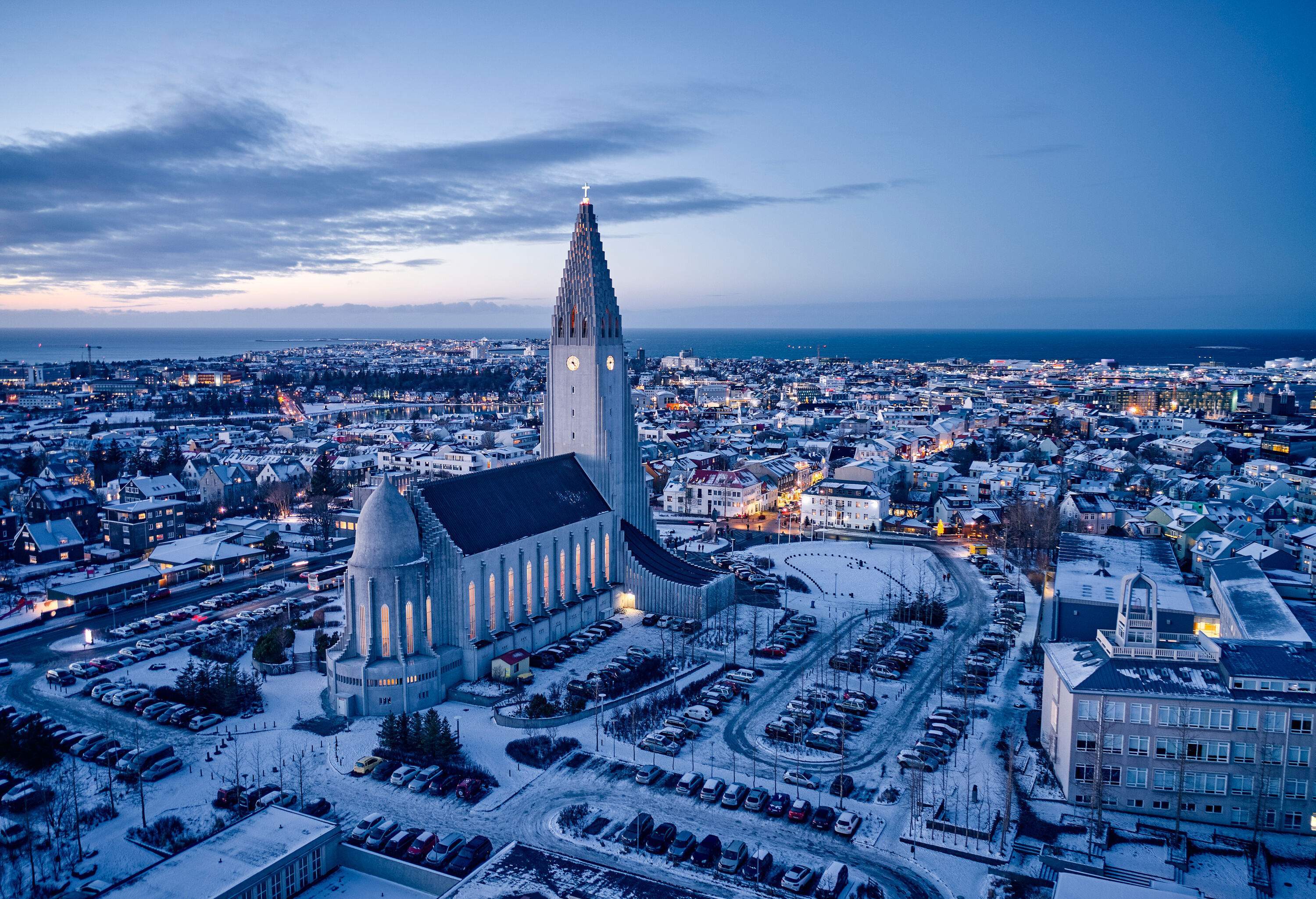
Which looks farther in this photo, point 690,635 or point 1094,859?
point 690,635

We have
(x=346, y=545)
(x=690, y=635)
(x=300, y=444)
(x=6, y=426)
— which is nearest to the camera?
(x=690, y=635)

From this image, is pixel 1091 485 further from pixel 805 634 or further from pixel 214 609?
pixel 214 609

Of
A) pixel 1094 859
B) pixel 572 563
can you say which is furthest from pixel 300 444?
pixel 1094 859

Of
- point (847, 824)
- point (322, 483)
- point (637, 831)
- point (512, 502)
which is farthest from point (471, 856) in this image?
point (322, 483)

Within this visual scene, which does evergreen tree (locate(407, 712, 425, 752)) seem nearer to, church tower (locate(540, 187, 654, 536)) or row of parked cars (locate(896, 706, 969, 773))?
row of parked cars (locate(896, 706, 969, 773))

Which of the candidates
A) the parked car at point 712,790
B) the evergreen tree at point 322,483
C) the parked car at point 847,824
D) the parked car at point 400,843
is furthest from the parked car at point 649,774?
the evergreen tree at point 322,483

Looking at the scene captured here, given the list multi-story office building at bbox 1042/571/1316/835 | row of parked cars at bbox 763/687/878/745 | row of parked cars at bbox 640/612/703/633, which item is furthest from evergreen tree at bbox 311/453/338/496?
multi-story office building at bbox 1042/571/1316/835

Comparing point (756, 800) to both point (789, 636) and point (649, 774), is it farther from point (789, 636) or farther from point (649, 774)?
point (789, 636)
